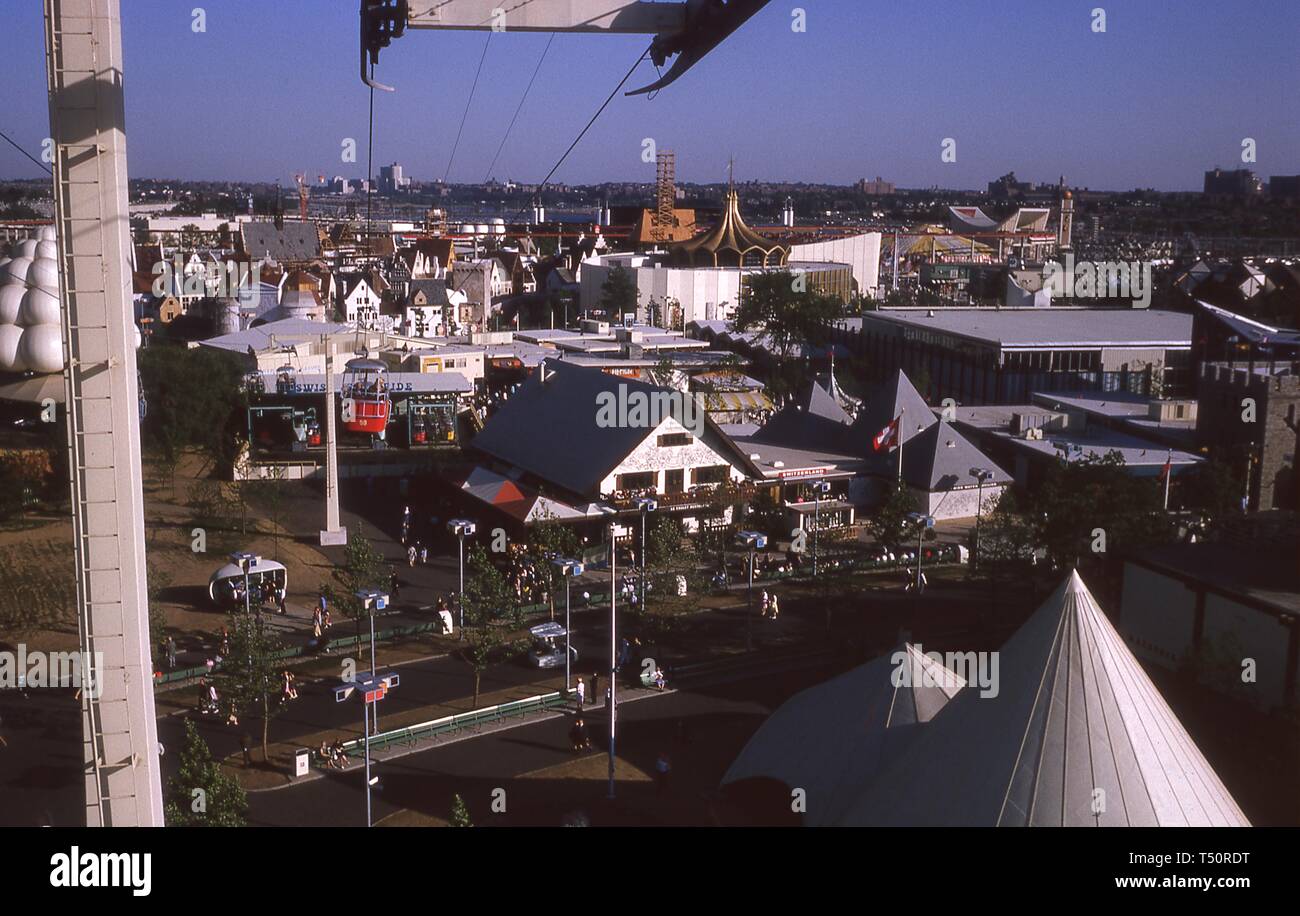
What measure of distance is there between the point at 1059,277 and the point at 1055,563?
39.8 metres

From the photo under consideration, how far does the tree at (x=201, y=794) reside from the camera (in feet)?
26.6

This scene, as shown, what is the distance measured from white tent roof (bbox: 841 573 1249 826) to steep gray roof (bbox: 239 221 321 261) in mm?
59560

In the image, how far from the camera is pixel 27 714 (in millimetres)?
11773

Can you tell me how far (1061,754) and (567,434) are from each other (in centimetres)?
1410

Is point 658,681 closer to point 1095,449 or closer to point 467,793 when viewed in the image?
point 467,793

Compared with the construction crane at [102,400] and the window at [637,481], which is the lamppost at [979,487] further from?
the construction crane at [102,400]

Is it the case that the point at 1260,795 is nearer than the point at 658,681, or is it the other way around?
the point at 1260,795

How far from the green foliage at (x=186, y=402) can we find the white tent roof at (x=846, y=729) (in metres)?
14.5

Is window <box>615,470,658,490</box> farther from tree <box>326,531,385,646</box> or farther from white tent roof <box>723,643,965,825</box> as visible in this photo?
white tent roof <box>723,643,965,825</box>

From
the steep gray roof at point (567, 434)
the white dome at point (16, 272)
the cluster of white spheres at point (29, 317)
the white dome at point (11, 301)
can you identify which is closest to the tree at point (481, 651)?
the steep gray roof at point (567, 434)

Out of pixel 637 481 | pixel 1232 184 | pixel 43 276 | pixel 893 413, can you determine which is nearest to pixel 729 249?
pixel 893 413

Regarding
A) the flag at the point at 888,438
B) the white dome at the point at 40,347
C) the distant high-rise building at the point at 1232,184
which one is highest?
the distant high-rise building at the point at 1232,184

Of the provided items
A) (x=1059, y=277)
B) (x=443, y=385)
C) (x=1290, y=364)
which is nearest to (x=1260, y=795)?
(x=1290, y=364)

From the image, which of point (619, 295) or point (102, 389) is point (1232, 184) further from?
point (102, 389)
